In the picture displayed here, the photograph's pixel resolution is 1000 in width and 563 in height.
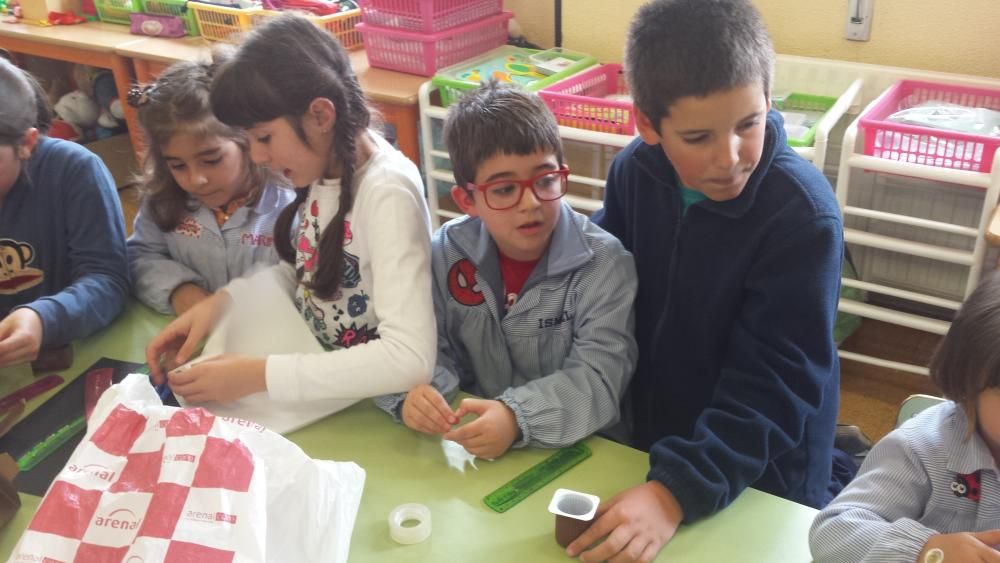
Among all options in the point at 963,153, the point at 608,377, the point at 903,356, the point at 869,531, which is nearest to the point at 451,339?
the point at 608,377

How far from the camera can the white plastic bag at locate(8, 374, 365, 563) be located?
83 cm

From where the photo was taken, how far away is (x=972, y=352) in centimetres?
84

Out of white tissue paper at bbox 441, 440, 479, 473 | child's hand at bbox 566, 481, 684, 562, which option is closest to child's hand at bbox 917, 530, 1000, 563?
child's hand at bbox 566, 481, 684, 562

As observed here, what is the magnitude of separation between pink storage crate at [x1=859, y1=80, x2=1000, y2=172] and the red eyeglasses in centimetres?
109

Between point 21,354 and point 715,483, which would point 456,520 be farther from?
point 21,354

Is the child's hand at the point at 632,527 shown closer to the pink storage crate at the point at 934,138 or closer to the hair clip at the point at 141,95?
the hair clip at the point at 141,95

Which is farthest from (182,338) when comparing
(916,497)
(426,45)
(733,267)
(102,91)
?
(102,91)

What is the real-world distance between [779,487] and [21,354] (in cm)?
110

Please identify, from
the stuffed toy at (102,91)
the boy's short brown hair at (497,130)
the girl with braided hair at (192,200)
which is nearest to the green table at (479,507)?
the boy's short brown hair at (497,130)

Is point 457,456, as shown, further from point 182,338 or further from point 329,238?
point 182,338

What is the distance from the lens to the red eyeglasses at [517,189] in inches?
45.5

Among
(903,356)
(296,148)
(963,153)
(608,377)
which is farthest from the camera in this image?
(903,356)

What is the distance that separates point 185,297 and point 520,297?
61 cm

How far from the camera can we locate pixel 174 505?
2.80ft
